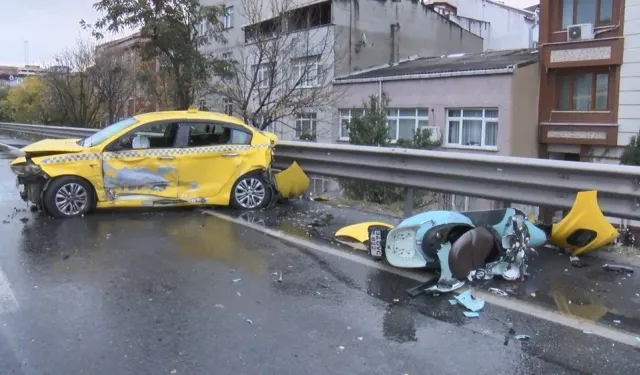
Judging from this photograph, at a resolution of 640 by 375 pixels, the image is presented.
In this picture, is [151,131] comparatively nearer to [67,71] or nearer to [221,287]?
[221,287]

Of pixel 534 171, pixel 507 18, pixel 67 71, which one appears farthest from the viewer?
pixel 507 18

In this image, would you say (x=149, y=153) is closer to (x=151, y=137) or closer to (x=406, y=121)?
(x=151, y=137)

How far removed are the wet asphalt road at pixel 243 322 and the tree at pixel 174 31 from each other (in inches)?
517

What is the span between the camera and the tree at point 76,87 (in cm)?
3444

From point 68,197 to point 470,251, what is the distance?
5505 millimetres

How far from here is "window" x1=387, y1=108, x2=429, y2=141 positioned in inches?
1108

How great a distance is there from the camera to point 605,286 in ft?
16.0

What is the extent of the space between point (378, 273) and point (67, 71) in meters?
34.0

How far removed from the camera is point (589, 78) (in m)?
24.6

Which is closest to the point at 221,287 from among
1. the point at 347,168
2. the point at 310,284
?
the point at 310,284

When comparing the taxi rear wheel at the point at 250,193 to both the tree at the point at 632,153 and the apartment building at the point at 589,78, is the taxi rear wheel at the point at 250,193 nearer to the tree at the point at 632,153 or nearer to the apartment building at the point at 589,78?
the tree at the point at 632,153

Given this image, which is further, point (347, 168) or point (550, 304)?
point (347, 168)

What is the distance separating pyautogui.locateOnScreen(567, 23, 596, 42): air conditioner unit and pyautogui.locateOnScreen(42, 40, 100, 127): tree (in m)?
25.6

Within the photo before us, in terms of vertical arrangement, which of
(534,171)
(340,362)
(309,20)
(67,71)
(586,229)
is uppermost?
(309,20)
